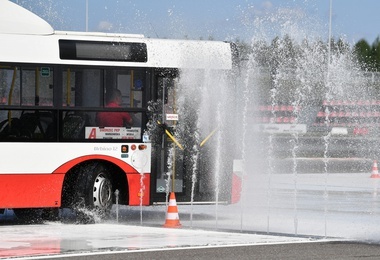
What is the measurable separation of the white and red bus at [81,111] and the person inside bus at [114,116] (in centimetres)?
6

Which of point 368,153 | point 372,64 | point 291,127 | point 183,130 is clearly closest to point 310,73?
point 291,127

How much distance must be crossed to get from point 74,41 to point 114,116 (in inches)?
50.0

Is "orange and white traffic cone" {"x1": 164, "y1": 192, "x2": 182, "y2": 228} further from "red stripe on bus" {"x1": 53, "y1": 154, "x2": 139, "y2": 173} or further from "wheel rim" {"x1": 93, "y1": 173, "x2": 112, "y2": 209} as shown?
"wheel rim" {"x1": 93, "y1": 173, "x2": 112, "y2": 209}

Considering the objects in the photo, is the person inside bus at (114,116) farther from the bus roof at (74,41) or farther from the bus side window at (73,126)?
the bus roof at (74,41)

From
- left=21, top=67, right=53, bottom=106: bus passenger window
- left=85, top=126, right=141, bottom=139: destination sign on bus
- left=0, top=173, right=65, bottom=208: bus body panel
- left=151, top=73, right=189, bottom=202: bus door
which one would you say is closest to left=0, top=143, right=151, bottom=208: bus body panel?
left=0, top=173, right=65, bottom=208: bus body panel

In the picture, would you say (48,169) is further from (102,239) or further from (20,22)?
(102,239)

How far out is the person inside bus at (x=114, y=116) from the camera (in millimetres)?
18406

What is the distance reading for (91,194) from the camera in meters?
18.2

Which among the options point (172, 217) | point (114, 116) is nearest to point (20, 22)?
point (114, 116)

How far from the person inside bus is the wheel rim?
2.58 feet

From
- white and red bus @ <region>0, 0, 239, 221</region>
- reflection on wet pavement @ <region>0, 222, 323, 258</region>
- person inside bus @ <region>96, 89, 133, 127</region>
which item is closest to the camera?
reflection on wet pavement @ <region>0, 222, 323, 258</region>

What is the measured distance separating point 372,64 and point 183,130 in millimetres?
61298

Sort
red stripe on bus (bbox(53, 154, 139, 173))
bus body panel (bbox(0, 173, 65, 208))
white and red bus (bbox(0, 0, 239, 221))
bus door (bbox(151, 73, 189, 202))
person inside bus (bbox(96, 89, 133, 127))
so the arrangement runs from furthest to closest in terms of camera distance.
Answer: bus door (bbox(151, 73, 189, 202)) < person inside bus (bbox(96, 89, 133, 127)) < red stripe on bus (bbox(53, 154, 139, 173)) < white and red bus (bbox(0, 0, 239, 221)) < bus body panel (bbox(0, 173, 65, 208))

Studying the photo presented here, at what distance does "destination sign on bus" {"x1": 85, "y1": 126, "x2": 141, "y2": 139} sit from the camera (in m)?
18.3
